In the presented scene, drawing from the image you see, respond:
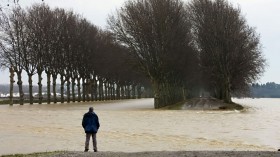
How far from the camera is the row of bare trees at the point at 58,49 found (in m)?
85.1

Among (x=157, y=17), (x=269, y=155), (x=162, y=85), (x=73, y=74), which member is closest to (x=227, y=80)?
(x=162, y=85)

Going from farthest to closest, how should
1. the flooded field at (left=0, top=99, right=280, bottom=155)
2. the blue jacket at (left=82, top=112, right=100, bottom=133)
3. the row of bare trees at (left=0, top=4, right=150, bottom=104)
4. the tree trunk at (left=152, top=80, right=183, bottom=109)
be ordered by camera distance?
the row of bare trees at (left=0, top=4, right=150, bottom=104) < the tree trunk at (left=152, top=80, right=183, bottom=109) < the flooded field at (left=0, top=99, right=280, bottom=155) < the blue jacket at (left=82, top=112, right=100, bottom=133)

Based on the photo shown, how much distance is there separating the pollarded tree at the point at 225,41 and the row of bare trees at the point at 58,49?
42.2 feet

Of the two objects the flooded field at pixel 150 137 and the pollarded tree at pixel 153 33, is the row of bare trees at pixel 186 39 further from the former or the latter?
the flooded field at pixel 150 137

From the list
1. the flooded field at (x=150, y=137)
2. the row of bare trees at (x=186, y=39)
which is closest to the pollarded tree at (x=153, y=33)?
the row of bare trees at (x=186, y=39)

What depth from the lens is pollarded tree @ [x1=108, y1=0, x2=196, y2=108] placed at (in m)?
72.7

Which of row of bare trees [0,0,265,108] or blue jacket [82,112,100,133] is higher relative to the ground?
row of bare trees [0,0,265,108]

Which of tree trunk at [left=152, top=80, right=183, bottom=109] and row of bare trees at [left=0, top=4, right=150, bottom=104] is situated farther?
row of bare trees at [left=0, top=4, right=150, bottom=104]

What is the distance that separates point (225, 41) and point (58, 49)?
111ft

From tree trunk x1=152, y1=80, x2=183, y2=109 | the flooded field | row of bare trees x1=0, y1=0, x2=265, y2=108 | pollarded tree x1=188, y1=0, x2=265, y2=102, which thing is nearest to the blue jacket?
the flooded field

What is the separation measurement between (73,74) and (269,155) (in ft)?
296

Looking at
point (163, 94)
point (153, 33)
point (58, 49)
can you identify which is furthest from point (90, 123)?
point (58, 49)

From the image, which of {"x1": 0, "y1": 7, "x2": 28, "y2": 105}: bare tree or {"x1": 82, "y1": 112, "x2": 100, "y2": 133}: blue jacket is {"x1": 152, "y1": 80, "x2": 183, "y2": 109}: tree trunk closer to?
{"x1": 0, "y1": 7, "x2": 28, "y2": 105}: bare tree

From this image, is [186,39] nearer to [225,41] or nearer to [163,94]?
[225,41]
